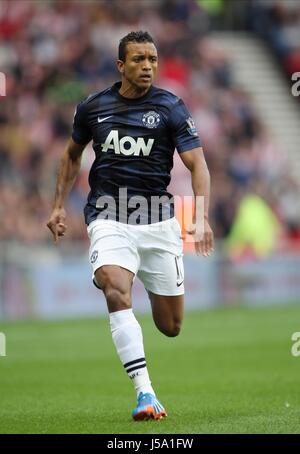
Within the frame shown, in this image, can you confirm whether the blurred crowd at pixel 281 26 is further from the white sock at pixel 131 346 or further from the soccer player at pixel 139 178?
the white sock at pixel 131 346

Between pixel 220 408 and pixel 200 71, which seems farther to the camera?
pixel 200 71

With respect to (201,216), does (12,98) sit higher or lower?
higher

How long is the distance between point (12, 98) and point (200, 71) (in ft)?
16.6

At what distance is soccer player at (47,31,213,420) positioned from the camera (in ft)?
29.3

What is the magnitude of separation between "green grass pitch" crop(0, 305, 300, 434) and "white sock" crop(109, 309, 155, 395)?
30cm

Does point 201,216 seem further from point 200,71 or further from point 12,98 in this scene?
point 200,71

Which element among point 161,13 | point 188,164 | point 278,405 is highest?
point 161,13

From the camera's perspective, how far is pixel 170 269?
916cm

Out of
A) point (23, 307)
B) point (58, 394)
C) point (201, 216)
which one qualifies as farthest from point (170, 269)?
point (23, 307)

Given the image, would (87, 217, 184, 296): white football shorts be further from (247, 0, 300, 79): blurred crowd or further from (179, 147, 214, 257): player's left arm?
(247, 0, 300, 79): blurred crowd

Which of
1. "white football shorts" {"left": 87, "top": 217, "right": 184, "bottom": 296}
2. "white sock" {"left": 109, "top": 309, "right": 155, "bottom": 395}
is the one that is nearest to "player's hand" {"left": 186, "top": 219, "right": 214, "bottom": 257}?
"white football shorts" {"left": 87, "top": 217, "right": 184, "bottom": 296}

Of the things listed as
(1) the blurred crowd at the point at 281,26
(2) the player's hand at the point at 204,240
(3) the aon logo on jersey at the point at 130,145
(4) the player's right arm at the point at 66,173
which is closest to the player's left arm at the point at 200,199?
(2) the player's hand at the point at 204,240
